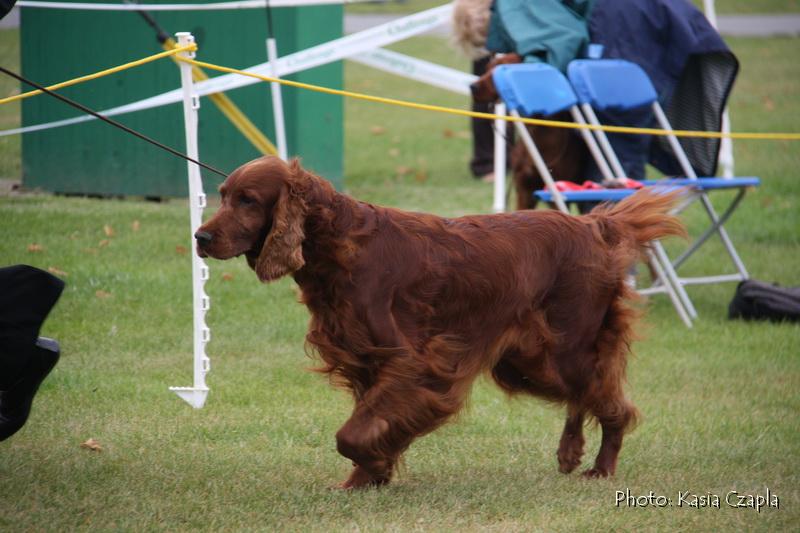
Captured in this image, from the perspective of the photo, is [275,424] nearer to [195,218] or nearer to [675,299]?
[195,218]

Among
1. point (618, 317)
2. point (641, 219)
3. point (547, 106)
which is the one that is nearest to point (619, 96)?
point (547, 106)

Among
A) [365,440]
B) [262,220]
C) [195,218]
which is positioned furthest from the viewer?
[195,218]

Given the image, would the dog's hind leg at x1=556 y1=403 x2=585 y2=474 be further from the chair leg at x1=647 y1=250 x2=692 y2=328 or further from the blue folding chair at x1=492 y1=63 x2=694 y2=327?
the chair leg at x1=647 y1=250 x2=692 y2=328

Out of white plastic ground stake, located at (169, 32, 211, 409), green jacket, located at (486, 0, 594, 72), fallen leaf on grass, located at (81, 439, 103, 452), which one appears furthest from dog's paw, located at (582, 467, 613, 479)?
green jacket, located at (486, 0, 594, 72)

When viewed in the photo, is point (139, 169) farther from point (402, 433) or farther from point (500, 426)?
point (402, 433)

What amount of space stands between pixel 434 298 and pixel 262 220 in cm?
70

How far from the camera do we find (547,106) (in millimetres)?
6934

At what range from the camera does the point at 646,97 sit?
7.33m

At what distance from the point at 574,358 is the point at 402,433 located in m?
0.81

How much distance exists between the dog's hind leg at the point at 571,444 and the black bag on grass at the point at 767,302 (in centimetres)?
312

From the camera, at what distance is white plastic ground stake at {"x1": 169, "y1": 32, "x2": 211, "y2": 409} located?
4719mm

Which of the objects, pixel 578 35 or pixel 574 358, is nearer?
pixel 574 358

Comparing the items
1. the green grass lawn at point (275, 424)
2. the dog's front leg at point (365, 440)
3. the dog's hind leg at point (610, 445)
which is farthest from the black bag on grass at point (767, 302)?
Answer: the dog's front leg at point (365, 440)

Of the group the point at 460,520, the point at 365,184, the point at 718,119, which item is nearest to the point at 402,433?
the point at 460,520
